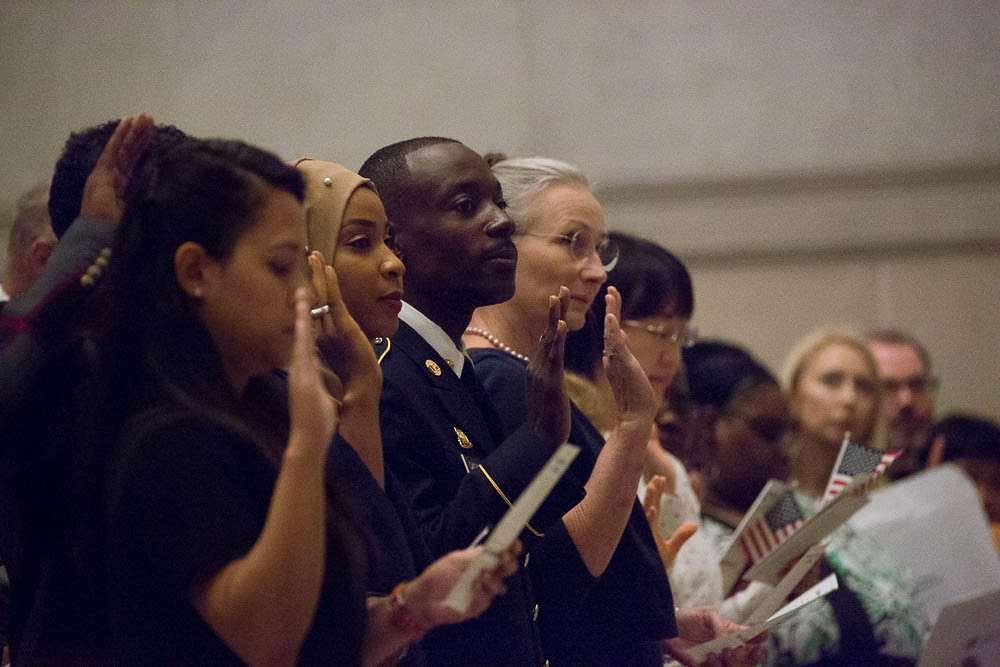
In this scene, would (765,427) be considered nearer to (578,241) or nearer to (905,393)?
(905,393)

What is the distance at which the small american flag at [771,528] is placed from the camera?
3.12 meters

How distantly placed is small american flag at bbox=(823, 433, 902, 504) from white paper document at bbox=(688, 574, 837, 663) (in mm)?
259

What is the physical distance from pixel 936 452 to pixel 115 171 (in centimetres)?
410

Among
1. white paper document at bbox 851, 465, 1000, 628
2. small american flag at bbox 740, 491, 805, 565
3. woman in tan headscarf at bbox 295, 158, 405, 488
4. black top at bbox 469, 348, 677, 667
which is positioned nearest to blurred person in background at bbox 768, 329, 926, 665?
white paper document at bbox 851, 465, 1000, 628

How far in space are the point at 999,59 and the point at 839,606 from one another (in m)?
3.03

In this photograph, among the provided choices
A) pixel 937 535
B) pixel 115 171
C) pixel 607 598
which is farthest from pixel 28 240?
pixel 937 535

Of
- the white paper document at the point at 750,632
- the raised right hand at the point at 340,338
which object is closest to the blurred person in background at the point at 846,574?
the white paper document at the point at 750,632

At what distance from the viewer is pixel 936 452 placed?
5195 mm

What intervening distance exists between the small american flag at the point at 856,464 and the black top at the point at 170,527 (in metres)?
1.62

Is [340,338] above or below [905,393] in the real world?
above

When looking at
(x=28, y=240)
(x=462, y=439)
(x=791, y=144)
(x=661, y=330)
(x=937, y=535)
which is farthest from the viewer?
(x=791, y=144)

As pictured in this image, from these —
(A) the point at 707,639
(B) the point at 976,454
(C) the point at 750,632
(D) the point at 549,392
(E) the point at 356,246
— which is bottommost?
(B) the point at 976,454

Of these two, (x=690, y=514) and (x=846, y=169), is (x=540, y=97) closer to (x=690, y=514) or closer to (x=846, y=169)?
(x=846, y=169)

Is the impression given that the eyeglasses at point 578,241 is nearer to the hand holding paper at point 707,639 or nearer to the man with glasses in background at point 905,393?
the hand holding paper at point 707,639
